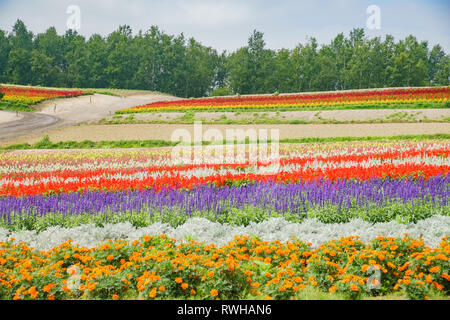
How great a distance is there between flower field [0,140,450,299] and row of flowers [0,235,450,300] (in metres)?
0.02

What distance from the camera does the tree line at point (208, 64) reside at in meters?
63.7

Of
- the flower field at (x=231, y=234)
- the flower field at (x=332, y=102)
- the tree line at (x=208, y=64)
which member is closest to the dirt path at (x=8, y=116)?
the flower field at (x=332, y=102)

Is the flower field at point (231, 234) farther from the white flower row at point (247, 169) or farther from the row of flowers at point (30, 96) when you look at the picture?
the row of flowers at point (30, 96)

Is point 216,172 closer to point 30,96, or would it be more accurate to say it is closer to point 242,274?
point 242,274

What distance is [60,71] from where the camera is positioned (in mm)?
77062

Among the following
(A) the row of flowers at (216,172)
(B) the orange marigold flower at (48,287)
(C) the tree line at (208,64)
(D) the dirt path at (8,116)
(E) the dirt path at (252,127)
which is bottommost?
(B) the orange marigold flower at (48,287)

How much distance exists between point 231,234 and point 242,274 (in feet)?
6.06

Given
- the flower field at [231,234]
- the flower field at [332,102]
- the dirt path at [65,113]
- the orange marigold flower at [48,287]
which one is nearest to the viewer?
the orange marigold flower at [48,287]

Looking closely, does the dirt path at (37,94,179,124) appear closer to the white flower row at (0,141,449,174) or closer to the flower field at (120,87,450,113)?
the flower field at (120,87,450,113)

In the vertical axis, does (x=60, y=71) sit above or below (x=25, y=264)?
above

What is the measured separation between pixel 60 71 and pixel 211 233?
3122 inches

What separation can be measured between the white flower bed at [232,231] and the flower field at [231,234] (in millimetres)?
23
